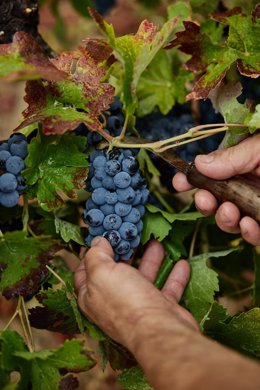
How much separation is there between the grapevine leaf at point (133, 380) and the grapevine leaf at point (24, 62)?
0.48 metres

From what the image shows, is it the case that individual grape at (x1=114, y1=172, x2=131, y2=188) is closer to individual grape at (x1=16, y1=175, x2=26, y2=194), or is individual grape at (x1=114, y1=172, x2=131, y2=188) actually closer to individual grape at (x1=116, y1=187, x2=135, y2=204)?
individual grape at (x1=116, y1=187, x2=135, y2=204)

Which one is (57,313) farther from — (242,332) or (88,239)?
(242,332)

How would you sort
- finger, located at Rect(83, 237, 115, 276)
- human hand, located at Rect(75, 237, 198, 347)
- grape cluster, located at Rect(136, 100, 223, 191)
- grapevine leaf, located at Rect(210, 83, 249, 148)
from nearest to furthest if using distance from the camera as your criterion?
human hand, located at Rect(75, 237, 198, 347), finger, located at Rect(83, 237, 115, 276), grapevine leaf, located at Rect(210, 83, 249, 148), grape cluster, located at Rect(136, 100, 223, 191)

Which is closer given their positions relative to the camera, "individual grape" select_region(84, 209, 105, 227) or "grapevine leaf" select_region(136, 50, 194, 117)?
"individual grape" select_region(84, 209, 105, 227)

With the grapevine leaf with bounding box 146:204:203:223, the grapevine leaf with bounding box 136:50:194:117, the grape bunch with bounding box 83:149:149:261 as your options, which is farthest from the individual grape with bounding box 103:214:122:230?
the grapevine leaf with bounding box 136:50:194:117

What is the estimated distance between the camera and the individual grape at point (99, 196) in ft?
2.94

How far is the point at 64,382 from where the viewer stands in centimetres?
85

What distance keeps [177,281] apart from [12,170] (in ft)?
1.15

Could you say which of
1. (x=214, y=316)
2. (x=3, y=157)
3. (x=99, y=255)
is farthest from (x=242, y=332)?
(x=3, y=157)

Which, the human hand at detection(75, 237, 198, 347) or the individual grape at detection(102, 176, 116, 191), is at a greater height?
the individual grape at detection(102, 176, 116, 191)

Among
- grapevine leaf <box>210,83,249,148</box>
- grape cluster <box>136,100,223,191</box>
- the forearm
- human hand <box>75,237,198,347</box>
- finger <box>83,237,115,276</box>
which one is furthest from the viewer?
grape cluster <box>136,100,223,191</box>

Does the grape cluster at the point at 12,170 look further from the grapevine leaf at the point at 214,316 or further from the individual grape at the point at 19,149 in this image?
the grapevine leaf at the point at 214,316

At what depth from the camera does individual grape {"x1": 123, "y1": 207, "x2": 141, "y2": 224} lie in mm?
910

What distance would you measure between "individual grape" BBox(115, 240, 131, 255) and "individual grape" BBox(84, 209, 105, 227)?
5cm
